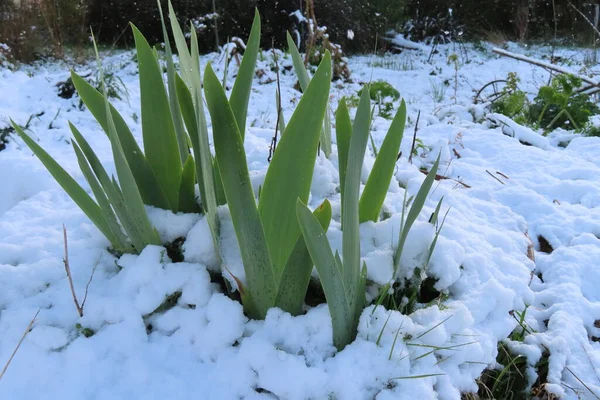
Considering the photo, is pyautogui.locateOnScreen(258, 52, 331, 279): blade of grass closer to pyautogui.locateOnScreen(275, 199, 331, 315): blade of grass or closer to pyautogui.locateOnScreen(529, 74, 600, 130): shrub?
pyautogui.locateOnScreen(275, 199, 331, 315): blade of grass

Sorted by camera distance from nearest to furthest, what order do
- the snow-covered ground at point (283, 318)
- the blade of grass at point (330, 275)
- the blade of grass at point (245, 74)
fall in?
the blade of grass at point (330, 275)
the snow-covered ground at point (283, 318)
the blade of grass at point (245, 74)

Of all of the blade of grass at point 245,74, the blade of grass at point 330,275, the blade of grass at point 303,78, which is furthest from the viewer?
the blade of grass at point 303,78

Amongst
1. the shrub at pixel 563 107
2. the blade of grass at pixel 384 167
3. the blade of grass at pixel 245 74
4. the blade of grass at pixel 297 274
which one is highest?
the blade of grass at pixel 245 74

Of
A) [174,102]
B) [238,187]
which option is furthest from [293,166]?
[174,102]

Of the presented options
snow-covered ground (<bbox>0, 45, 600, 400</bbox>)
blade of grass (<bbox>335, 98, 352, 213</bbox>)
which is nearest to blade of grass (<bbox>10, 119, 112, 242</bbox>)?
snow-covered ground (<bbox>0, 45, 600, 400</bbox>)

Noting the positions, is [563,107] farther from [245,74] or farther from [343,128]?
[245,74]

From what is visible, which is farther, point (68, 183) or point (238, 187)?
point (68, 183)

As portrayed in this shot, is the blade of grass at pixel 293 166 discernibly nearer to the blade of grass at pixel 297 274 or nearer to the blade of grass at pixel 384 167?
the blade of grass at pixel 297 274

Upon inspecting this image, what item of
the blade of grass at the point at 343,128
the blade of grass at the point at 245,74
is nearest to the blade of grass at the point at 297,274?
the blade of grass at the point at 343,128

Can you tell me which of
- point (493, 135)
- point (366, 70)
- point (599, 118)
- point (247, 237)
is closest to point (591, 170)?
point (493, 135)

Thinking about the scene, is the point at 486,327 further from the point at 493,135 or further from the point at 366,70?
the point at 366,70

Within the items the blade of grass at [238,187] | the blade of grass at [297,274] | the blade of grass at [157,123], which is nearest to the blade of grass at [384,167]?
the blade of grass at [297,274]

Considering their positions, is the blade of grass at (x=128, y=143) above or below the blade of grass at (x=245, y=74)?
below

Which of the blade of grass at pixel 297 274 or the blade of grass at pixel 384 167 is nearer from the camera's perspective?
the blade of grass at pixel 297 274
